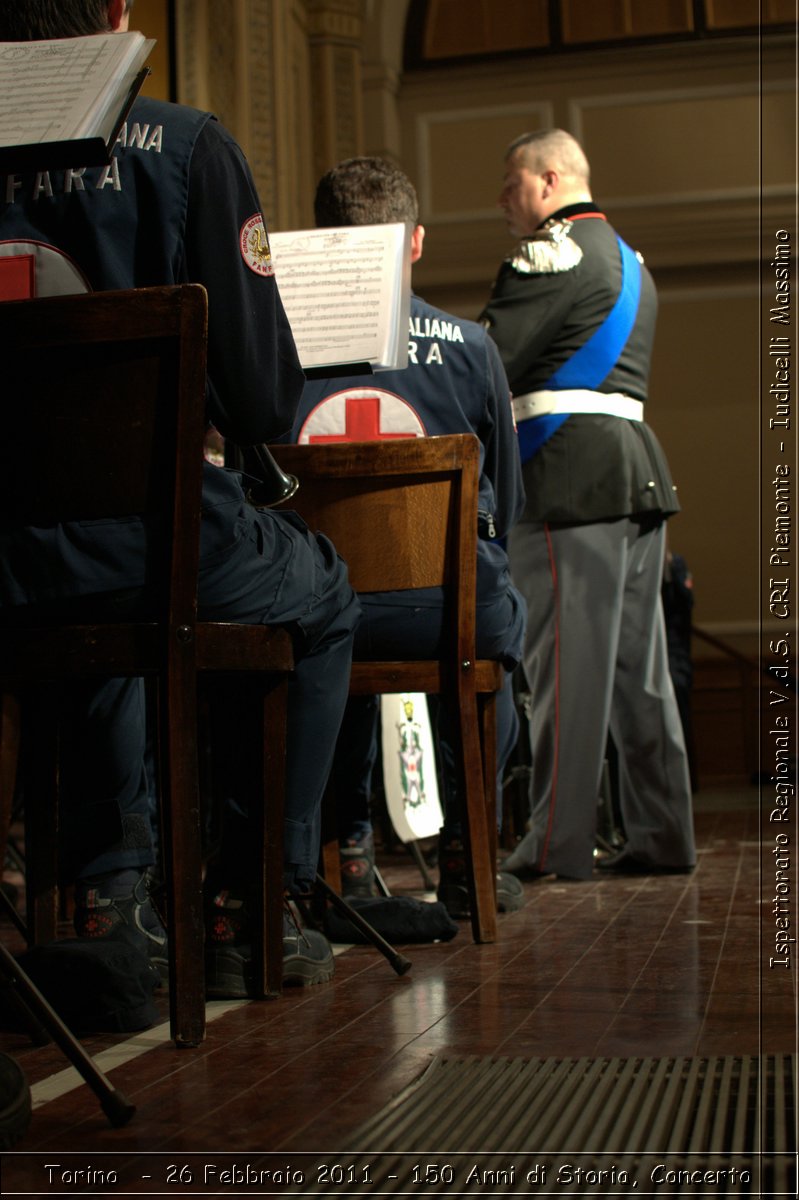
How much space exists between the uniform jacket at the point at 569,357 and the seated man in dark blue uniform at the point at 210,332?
145 centimetres

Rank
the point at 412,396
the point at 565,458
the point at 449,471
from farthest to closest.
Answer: the point at 565,458, the point at 412,396, the point at 449,471

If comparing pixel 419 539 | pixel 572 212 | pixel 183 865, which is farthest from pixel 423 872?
pixel 183 865

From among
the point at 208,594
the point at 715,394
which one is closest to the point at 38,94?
the point at 208,594

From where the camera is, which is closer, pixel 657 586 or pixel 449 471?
pixel 449 471

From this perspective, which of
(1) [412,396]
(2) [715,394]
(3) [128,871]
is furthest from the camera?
(2) [715,394]

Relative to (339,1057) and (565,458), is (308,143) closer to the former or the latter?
(565,458)

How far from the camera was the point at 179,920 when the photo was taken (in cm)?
156

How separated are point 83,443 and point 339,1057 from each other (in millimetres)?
Answer: 685

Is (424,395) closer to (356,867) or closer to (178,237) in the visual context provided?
(356,867)

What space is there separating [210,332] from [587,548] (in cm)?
168

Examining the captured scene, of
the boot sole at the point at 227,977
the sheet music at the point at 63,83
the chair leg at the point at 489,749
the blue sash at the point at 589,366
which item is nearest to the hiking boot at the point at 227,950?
the boot sole at the point at 227,977

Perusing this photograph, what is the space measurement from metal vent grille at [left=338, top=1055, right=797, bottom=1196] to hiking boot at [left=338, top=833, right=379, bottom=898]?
4.09 ft

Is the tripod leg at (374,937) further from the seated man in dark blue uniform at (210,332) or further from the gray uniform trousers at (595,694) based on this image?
the gray uniform trousers at (595,694)

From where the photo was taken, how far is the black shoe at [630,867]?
10.7 ft
